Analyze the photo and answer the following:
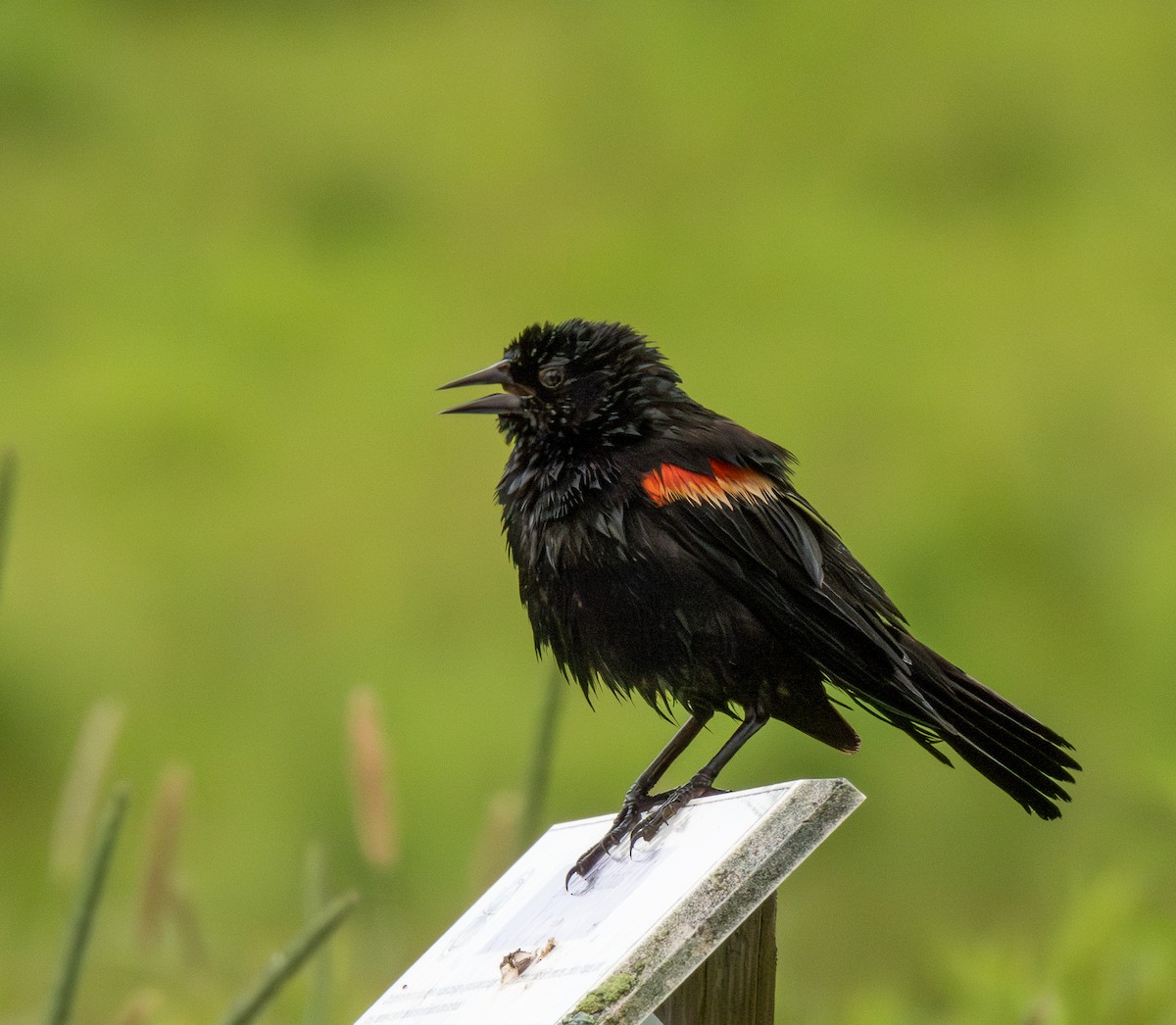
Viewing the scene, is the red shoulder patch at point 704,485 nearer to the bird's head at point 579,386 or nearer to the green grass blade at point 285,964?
the bird's head at point 579,386

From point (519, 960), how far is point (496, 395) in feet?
2.85

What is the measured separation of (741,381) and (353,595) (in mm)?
2508

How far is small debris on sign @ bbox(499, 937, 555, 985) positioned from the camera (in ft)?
5.12

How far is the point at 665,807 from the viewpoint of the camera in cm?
175

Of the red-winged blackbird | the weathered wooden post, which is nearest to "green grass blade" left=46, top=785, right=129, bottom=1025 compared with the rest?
the weathered wooden post

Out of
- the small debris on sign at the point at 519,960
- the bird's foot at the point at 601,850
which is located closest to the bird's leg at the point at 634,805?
the bird's foot at the point at 601,850

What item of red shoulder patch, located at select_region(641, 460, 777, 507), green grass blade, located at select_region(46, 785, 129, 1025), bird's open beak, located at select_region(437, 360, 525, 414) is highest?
bird's open beak, located at select_region(437, 360, 525, 414)

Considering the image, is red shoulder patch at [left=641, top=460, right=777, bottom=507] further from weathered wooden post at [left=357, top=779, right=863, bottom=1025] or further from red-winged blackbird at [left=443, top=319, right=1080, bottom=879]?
weathered wooden post at [left=357, top=779, right=863, bottom=1025]

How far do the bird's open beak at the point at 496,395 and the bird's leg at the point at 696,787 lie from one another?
52 cm

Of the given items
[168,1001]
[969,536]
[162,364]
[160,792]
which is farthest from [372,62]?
[160,792]

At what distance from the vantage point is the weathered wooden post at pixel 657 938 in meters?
1.38

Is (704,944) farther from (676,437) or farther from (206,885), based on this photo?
(206,885)

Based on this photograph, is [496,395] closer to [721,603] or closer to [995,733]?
[721,603]

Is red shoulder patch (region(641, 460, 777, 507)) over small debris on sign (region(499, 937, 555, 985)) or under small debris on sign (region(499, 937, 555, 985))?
over
